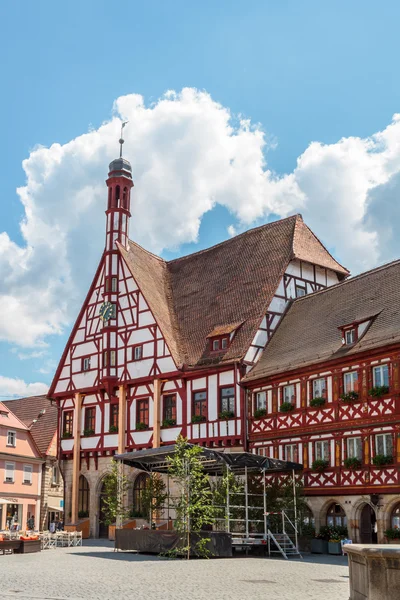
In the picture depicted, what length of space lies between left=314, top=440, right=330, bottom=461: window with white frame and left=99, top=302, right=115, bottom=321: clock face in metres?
16.0

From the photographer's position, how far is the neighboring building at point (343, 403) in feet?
97.9

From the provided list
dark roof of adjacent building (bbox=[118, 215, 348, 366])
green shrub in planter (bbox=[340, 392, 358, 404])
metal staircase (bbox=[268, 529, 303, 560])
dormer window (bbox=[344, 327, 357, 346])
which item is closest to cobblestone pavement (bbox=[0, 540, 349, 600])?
metal staircase (bbox=[268, 529, 303, 560])

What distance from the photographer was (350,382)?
31875 millimetres

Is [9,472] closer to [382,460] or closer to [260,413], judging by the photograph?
[260,413]

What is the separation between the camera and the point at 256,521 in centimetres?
2959

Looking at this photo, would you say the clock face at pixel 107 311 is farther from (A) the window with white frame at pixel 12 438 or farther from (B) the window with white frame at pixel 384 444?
(B) the window with white frame at pixel 384 444

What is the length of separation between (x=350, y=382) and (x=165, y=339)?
39.8ft

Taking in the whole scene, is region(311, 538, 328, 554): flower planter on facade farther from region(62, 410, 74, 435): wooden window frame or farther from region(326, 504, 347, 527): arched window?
region(62, 410, 74, 435): wooden window frame

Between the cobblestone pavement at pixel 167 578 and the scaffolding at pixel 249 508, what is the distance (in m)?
2.03

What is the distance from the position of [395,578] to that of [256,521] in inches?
720

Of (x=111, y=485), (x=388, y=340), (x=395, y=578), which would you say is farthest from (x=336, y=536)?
(x=395, y=578)

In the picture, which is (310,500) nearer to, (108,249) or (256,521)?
(256,521)

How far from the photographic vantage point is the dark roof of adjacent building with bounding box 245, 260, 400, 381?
31906 millimetres

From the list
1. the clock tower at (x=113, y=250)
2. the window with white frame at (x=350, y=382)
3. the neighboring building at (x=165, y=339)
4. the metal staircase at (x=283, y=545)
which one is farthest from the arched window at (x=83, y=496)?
the window with white frame at (x=350, y=382)
